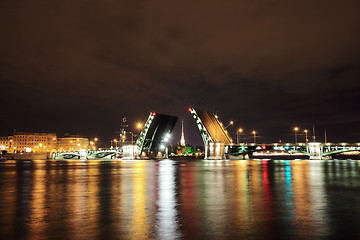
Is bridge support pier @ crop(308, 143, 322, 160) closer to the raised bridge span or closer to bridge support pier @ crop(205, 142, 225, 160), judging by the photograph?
the raised bridge span

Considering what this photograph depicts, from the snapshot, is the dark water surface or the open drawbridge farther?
the open drawbridge

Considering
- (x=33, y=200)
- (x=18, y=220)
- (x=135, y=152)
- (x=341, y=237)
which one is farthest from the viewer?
(x=135, y=152)

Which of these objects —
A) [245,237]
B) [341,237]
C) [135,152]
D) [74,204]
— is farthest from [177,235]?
[135,152]

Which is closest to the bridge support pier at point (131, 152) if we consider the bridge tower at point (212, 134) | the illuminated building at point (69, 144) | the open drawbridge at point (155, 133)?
the open drawbridge at point (155, 133)

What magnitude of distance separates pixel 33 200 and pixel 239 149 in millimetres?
89280

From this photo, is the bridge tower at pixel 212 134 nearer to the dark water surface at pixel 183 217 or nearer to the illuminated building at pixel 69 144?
the dark water surface at pixel 183 217

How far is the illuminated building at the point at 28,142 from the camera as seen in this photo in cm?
16188

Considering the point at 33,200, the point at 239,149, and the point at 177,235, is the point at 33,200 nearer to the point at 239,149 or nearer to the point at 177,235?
the point at 177,235

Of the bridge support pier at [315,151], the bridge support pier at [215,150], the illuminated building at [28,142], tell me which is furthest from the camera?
the illuminated building at [28,142]

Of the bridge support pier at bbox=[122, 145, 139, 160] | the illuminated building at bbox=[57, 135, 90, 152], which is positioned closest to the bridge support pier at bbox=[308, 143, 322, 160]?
the bridge support pier at bbox=[122, 145, 139, 160]

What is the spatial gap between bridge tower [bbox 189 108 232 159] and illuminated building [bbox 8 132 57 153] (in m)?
109

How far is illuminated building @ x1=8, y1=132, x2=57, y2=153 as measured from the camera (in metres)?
162

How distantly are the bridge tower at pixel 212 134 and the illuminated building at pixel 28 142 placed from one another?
10883 centimetres

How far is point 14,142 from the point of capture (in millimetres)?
162250
